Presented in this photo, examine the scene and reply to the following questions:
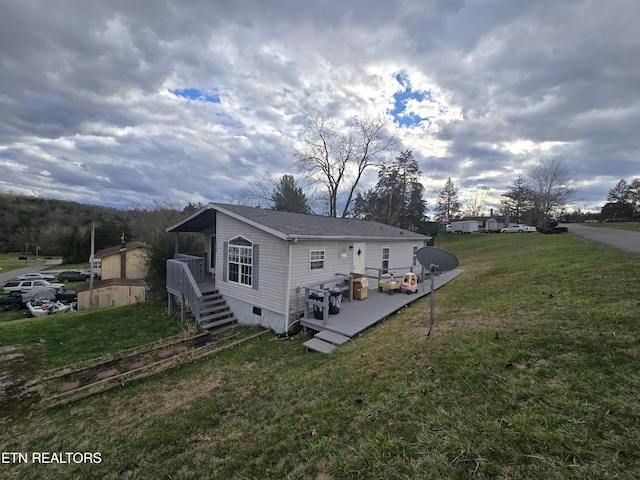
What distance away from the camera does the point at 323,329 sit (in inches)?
313

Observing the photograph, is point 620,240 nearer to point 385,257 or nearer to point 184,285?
point 385,257

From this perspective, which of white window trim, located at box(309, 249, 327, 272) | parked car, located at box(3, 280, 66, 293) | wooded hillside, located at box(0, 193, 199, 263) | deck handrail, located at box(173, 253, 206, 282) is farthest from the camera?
wooded hillside, located at box(0, 193, 199, 263)

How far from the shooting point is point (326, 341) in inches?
291

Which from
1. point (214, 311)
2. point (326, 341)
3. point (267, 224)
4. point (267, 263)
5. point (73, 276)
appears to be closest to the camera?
point (326, 341)

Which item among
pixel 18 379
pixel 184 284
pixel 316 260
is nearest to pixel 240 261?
pixel 184 284

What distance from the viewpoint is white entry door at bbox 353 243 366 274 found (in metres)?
12.3

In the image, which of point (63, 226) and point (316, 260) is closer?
point (316, 260)

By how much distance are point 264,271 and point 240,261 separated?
1566 millimetres

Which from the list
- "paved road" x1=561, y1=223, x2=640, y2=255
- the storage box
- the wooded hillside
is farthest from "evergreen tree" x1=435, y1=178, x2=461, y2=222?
the storage box

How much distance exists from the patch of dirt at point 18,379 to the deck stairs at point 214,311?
435 cm

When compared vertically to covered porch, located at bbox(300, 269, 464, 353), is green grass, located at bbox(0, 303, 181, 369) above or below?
below

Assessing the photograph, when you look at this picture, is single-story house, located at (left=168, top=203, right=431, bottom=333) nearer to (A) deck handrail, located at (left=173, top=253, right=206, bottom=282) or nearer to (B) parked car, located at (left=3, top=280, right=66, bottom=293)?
(A) deck handrail, located at (left=173, top=253, right=206, bottom=282)

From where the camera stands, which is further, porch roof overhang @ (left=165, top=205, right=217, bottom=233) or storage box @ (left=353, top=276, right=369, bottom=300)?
porch roof overhang @ (left=165, top=205, right=217, bottom=233)

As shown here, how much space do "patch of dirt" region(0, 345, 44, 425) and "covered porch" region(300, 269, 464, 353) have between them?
6.35 meters
